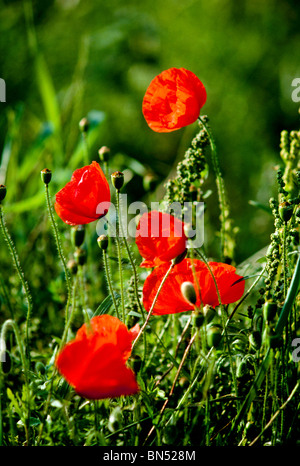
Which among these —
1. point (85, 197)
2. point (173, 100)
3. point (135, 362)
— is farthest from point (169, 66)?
point (135, 362)

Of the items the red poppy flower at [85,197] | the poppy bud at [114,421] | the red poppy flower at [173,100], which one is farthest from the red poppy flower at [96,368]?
the red poppy flower at [173,100]

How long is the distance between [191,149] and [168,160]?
163cm

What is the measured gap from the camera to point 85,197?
71cm

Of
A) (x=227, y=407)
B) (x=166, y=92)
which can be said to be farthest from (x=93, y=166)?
A: (x=227, y=407)

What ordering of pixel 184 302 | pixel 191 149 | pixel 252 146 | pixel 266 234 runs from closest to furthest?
pixel 184 302, pixel 191 149, pixel 266 234, pixel 252 146

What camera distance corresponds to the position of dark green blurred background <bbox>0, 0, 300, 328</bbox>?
2.27 meters

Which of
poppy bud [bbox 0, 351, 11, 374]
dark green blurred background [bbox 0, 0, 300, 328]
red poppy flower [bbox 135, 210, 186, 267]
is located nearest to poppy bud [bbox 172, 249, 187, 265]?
red poppy flower [bbox 135, 210, 186, 267]

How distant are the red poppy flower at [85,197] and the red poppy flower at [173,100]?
0.13m

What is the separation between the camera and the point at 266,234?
198 cm

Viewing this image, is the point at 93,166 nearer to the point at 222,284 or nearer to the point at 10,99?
the point at 222,284

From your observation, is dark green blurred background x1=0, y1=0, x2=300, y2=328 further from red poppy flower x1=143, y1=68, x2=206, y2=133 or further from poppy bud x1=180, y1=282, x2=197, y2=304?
poppy bud x1=180, y1=282, x2=197, y2=304

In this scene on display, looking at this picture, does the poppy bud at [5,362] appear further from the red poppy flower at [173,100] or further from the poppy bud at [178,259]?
the red poppy flower at [173,100]

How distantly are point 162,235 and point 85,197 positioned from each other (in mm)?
115

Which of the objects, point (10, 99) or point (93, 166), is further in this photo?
point (10, 99)
